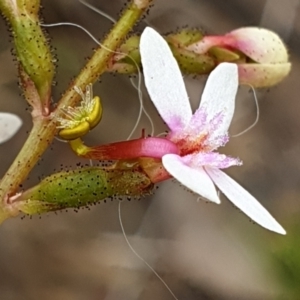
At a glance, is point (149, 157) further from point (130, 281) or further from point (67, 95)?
point (130, 281)

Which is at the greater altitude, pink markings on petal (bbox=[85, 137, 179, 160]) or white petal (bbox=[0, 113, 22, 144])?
pink markings on petal (bbox=[85, 137, 179, 160])

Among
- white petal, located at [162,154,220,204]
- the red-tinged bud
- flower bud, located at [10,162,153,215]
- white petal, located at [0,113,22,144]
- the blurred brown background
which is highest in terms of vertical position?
white petal, located at [162,154,220,204]

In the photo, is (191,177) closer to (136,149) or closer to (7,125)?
(136,149)

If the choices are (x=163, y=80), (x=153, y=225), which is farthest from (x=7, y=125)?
(x=153, y=225)

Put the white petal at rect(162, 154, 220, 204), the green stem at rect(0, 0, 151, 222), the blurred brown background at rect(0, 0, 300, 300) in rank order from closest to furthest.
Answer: the white petal at rect(162, 154, 220, 204), the green stem at rect(0, 0, 151, 222), the blurred brown background at rect(0, 0, 300, 300)

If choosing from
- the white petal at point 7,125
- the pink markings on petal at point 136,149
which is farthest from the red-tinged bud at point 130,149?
the white petal at point 7,125

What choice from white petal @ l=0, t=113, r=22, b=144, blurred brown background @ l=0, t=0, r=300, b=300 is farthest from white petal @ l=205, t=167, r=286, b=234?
blurred brown background @ l=0, t=0, r=300, b=300

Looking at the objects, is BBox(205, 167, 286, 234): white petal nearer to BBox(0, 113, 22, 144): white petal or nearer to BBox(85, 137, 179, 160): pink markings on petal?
BBox(85, 137, 179, 160): pink markings on petal
